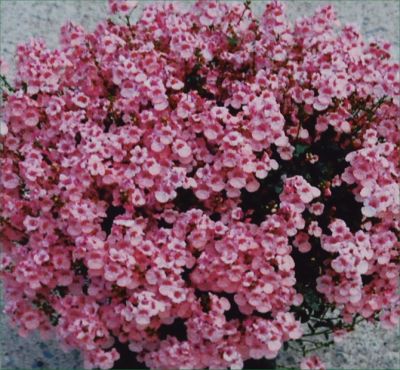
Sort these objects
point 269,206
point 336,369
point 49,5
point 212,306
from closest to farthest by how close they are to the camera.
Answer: point 212,306, point 269,206, point 336,369, point 49,5

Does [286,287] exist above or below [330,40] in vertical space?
below

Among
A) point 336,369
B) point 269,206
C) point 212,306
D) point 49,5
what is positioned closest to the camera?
point 212,306

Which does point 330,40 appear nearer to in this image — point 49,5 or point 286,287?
point 286,287

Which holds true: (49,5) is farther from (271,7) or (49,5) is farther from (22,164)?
(22,164)

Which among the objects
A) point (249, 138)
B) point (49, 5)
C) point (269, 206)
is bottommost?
point (269, 206)

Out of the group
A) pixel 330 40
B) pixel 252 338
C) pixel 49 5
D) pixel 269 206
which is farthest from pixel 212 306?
pixel 49 5

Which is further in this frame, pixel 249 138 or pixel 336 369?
pixel 336 369

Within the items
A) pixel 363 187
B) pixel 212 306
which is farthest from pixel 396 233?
pixel 212 306
